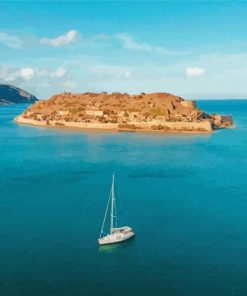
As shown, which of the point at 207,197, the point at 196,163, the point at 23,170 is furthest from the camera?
the point at 196,163

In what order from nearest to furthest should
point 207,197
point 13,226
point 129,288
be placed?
point 129,288 < point 13,226 < point 207,197

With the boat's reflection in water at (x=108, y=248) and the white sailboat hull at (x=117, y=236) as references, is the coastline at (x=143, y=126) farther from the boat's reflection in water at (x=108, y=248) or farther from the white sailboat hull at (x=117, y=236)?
the boat's reflection in water at (x=108, y=248)

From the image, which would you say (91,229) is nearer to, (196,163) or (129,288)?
(129,288)

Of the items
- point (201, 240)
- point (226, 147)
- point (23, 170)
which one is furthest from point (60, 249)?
point (226, 147)

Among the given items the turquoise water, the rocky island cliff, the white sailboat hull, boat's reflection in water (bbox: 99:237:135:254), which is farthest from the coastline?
boat's reflection in water (bbox: 99:237:135:254)

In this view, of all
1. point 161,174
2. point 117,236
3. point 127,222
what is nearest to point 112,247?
point 117,236

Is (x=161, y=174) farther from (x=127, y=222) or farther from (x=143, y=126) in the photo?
(x=143, y=126)

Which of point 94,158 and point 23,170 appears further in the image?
point 94,158
